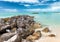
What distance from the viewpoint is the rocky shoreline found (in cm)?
245

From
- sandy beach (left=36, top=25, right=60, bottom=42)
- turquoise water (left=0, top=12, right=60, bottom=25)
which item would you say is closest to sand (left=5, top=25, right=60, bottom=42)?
sandy beach (left=36, top=25, right=60, bottom=42)

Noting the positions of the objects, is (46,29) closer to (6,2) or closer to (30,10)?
(30,10)

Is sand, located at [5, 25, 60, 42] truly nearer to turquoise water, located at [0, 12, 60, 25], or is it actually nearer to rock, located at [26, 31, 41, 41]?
rock, located at [26, 31, 41, 41]

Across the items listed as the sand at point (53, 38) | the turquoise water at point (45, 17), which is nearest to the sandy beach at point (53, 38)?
the sand at point (53, 38)

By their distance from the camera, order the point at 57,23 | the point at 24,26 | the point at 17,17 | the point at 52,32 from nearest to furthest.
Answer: the point at 52,32 → the point at 24,26 → the point at 57,23 → the point at 17,17

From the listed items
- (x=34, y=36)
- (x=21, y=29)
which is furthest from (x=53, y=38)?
(x=21, y=29)

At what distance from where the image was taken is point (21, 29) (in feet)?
9.02

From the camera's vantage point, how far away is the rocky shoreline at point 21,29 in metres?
2.45

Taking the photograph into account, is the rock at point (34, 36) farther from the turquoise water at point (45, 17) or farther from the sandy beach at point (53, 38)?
the turquoise water at point (45, 17)

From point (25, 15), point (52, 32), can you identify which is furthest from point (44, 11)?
point (52, 32)

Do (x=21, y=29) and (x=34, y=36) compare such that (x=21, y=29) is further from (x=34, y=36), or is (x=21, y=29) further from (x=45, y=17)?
(x=45, y=17)

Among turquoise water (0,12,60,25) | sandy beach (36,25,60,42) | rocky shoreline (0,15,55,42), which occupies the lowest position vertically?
sandy beach (36,25,60,42)

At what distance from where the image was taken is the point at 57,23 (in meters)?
3.34

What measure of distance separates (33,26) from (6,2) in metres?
1.02
